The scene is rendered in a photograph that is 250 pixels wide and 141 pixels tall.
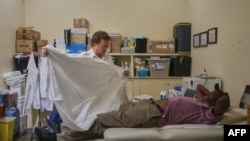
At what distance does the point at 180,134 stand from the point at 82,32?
3.51 m

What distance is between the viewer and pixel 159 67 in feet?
17.0

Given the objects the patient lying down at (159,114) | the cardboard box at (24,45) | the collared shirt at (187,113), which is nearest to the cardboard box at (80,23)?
the cardboard box at (24,45)

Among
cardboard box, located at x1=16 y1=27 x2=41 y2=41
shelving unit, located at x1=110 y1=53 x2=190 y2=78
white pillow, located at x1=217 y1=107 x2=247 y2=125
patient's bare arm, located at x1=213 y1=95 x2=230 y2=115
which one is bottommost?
white pillow, located at x1=217 y1=107 x2=247 y2=125

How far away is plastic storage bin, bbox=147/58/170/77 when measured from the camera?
5.17 metres

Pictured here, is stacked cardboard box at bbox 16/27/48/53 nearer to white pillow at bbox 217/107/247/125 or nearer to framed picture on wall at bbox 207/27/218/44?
framed picture on wall at bbox 207/27/218/44

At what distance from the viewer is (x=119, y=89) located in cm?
297

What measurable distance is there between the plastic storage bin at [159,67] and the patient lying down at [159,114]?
Answer: 2.51 m

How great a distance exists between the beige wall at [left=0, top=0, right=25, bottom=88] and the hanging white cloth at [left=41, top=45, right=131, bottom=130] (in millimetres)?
1998

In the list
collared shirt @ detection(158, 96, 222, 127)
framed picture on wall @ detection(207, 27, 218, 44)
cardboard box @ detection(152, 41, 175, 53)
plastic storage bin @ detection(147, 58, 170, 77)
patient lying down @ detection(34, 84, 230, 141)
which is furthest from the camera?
cardboard box @ detection(152, 41, 175, 53)

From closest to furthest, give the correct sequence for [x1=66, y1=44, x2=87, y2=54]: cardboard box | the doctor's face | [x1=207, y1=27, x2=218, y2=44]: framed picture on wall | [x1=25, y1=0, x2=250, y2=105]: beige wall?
the doctor's face, [x1=207, y1=27, x2=218, y2=44]: framed picture on wall, [x1=66, y1=44, x2=87, y2=54]: cardboard box, [x1=25, y1=0, x2=250, y2=105]: beige wall

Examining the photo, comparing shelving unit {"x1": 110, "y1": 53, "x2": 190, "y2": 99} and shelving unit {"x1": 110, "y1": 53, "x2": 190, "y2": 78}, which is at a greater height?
shelving unit {"x1": 110, "y1": 53, "x2": 190, "y2": 78}

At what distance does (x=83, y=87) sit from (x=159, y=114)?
86 cm

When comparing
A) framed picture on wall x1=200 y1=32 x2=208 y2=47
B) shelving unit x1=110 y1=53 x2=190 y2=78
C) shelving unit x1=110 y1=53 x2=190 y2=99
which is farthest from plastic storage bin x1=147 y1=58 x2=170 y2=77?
framed picture on wall x1=200 y1=32 x2=208 y2=47

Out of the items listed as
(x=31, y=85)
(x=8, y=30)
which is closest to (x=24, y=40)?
(x=8, y=30)
